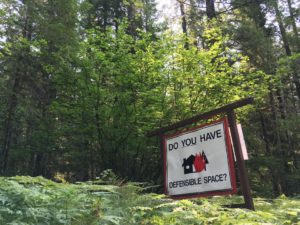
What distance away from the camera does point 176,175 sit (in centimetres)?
448

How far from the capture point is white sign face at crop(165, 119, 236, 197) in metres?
3.87

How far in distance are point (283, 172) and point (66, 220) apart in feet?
38.2

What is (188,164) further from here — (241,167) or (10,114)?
(10,114)

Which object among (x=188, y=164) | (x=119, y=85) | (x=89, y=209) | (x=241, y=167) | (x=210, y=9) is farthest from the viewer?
(x=210, y=9)

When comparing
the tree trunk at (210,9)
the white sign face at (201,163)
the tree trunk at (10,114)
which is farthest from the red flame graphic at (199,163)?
the tree trunk at (210,9)

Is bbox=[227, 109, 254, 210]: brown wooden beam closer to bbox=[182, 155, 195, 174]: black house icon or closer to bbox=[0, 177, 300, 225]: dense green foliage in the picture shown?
bbox=[0, 177, 300, 225]: dense green foliage

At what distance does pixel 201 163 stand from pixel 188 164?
0.26 meters

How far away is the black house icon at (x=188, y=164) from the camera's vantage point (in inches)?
168

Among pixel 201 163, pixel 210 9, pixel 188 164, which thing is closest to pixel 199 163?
pixel 201 163

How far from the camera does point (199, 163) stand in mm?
4145

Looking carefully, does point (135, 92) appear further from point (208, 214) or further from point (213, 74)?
point (208, 214)

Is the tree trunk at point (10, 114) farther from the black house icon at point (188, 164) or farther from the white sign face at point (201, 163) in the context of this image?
the black house icon at point (188, 164)

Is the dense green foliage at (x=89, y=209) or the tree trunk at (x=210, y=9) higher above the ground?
the tree trunk at (x=210, y=9)

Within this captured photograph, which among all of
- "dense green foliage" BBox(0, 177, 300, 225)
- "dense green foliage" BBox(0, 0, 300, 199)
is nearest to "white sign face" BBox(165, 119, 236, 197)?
"dense green foliage" BBox(0, 177, 300, 225)
